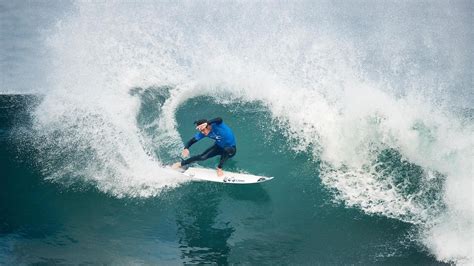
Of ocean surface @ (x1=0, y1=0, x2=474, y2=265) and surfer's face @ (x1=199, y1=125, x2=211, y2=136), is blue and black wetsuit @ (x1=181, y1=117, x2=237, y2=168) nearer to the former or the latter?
surfer's face @ (x1=199, y1=125, x2=211, y2=136)

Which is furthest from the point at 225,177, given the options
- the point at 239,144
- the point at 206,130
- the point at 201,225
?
the point at 239,144

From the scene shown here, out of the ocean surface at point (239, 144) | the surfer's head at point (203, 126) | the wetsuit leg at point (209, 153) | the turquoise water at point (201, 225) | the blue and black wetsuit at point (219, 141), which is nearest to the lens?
the turquoise water at point (201, 225)

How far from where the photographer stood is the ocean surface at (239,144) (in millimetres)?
9008

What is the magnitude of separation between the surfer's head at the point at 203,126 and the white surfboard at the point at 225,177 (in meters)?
1.21

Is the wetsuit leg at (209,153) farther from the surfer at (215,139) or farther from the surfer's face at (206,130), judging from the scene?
the surfer's face at (206,130)

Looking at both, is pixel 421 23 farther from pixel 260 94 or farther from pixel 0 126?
pixel 0 126

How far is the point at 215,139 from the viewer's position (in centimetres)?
1018

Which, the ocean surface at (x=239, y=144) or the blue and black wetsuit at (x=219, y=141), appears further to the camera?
the blue and black wetsuit at (x=219, y=141)

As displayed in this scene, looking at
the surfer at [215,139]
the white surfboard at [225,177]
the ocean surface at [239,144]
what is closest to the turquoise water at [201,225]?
the ocean surface at [239,144]

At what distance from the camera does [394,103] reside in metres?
12.6

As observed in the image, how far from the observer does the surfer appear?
9.82 metres

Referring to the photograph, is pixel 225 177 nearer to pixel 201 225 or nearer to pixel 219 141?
pixel 219 141

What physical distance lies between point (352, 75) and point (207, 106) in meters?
4.94

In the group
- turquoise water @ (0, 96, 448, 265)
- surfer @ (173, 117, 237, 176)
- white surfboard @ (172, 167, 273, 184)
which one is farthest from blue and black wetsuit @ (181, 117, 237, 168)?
turquoise water @ (0, 96, 448, 265)
